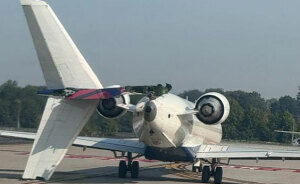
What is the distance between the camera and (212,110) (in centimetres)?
3042

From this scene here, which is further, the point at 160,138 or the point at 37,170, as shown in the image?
the point at 160,138

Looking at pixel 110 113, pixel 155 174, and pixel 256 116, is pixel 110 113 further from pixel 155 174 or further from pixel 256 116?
pixel 256 116

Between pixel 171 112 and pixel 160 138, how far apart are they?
4.74 ft

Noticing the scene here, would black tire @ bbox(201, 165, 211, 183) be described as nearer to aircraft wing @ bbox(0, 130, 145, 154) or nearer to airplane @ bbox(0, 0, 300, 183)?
aircraft wing @ bbox(0, 130, 145, 154)

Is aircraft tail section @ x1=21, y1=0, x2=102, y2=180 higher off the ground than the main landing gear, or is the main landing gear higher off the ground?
aircraft tail section @ x1=21, y1=0, x2=102, y2=180

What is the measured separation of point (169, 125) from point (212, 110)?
2426 mm

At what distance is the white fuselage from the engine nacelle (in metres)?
0.93

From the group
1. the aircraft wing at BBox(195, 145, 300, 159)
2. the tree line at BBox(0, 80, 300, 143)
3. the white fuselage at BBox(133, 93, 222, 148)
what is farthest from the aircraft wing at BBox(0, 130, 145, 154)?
the tree line at BBox(0, 80, 300, 143)

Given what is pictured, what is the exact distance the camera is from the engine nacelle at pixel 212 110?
30.4 m

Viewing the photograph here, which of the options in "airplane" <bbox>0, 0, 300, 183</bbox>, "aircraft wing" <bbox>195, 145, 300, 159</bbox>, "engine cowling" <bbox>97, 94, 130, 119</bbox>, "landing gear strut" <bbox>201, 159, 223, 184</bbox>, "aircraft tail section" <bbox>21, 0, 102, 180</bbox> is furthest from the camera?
"landing gear strut" <bbox>201, 159, 223, 184</bbox>

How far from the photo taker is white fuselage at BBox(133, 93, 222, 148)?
1151 inches

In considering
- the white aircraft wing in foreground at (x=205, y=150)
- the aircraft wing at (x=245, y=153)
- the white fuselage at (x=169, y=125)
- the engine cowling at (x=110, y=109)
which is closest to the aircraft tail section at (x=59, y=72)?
the engine cowling at (x=110, y=109)

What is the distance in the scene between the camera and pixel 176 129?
3072cm

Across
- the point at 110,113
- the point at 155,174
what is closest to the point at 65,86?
the point at 110,113
